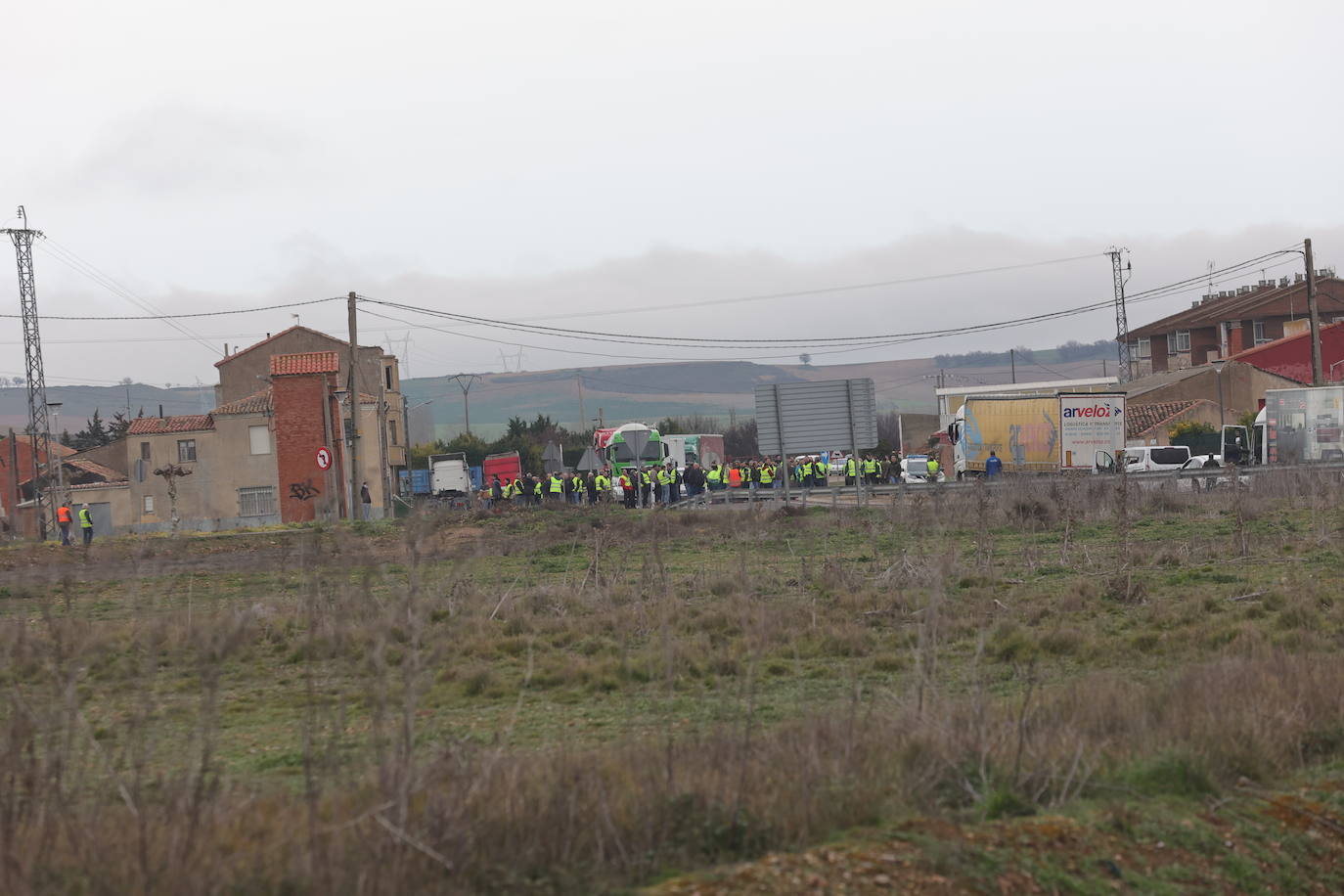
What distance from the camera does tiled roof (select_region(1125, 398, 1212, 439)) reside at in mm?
62844

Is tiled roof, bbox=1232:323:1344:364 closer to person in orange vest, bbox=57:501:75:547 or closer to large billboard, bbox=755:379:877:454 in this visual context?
large billboard, bbox=755:379:877:454

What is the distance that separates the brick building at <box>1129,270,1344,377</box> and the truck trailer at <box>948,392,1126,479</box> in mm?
37509

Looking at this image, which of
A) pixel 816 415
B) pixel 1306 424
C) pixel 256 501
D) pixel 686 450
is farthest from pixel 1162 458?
pixel 256 501

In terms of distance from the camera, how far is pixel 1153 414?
64.0 m

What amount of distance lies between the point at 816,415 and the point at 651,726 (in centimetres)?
2220

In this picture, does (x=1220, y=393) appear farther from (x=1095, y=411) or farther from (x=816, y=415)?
(x=816, y=415)

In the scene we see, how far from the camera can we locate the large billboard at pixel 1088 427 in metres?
48.3

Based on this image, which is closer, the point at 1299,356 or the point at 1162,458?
the point at 1162,458

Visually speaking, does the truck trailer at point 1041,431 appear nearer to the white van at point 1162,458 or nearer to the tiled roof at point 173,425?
the white van at point 1162,458

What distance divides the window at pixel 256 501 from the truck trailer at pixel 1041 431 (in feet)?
97.6

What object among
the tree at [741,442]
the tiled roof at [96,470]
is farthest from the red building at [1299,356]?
the tiled roof at [96,470]

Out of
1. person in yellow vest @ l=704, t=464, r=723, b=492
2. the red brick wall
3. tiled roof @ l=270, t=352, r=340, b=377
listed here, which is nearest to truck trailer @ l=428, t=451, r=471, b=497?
tiled roof @ l=270, t=352, r=340, b=377

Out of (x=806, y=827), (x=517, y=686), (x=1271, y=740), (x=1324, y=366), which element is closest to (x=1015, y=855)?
(x=806, y=827)

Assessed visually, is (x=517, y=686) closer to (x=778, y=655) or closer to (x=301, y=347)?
(x=778, y=655)
